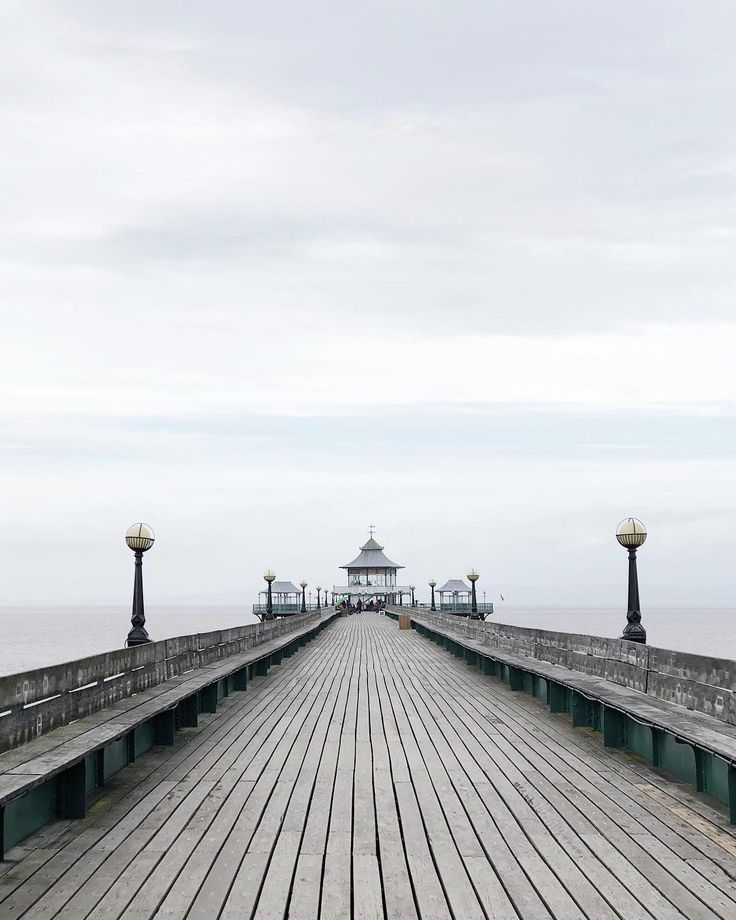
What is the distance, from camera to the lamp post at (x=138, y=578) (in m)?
13.3

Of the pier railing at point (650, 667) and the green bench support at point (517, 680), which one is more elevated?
the pier railing at point (650, 667)

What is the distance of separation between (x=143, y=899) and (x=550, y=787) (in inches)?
145

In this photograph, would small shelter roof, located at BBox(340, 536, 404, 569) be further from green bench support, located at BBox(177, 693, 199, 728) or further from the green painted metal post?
the green painted metal post

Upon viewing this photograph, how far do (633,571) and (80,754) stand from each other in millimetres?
9808

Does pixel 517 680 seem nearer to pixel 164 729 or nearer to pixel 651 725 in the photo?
pixel 164 729

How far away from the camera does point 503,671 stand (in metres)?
15.8

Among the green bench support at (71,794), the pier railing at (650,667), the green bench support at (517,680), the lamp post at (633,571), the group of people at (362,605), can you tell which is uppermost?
the lamp post at (633,571)

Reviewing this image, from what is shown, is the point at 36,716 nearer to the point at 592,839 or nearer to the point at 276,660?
the point at 592,839

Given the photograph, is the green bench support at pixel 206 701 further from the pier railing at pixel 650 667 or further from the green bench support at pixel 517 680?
the green bench support at pixel 517 680

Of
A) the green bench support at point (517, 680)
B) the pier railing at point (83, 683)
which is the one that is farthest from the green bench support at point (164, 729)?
the green bench support at point (517, 680)

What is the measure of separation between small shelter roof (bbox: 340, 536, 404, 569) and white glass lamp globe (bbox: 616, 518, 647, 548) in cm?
7258

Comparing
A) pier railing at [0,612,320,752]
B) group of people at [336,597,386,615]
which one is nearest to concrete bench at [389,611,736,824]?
pier railing at [0,612,320,752]

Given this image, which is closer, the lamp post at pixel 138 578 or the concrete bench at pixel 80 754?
the concrete bench at pixel 80 754

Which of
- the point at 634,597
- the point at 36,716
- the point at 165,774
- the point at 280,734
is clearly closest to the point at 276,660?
the point at 634,597
